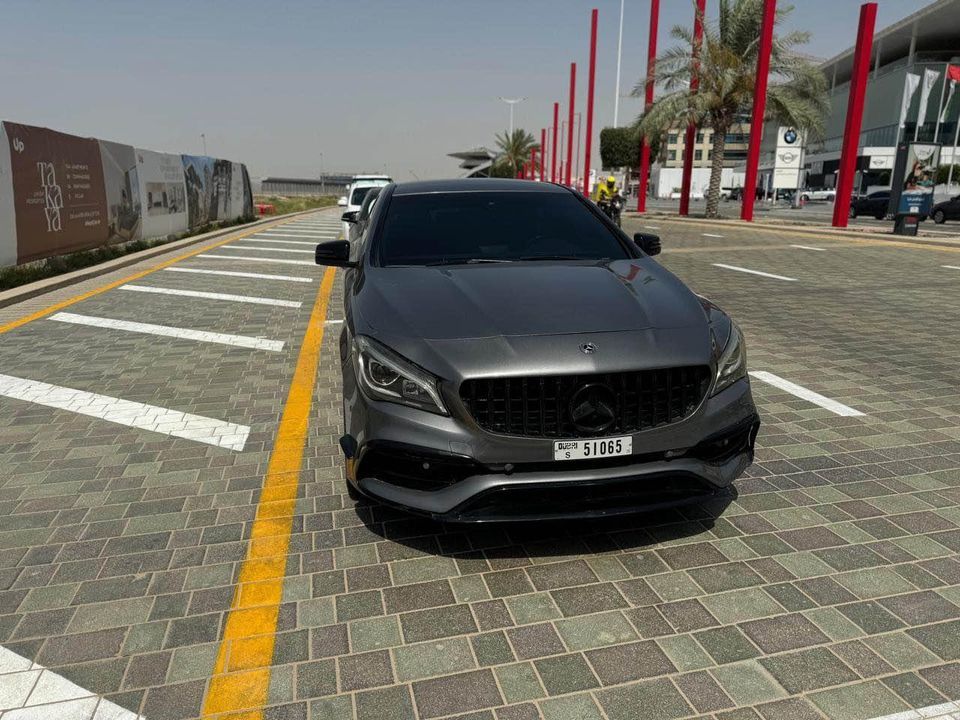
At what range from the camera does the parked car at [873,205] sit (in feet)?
107

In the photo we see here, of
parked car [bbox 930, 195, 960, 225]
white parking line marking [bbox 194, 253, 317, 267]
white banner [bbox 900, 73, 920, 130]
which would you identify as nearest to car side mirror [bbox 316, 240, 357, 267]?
white parking line marking [bbox 194, 253, 317, 267]

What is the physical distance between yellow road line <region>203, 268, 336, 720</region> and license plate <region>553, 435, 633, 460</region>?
127cm

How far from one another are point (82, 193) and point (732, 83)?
22158 millimetres

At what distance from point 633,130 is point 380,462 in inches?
1149

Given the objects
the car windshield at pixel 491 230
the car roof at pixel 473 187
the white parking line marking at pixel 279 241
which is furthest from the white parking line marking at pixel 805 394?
the white parking line marking at pixel 279 241

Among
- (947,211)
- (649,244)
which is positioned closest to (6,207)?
(649,244)

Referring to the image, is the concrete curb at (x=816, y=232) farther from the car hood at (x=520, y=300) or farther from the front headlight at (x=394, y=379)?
Answer: the front headlight at (x=394, y=379)

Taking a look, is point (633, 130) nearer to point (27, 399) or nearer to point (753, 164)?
point (753, 164)

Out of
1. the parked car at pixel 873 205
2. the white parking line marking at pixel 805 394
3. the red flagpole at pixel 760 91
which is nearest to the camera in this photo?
the white parking line marking at pixel 805 394

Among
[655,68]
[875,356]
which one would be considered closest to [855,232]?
[655,68]

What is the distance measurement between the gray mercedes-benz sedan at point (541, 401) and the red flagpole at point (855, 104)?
21655 millimetres

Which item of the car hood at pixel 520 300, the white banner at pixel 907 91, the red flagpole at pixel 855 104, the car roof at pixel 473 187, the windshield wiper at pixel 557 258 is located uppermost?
the white banner at pixel 907 91

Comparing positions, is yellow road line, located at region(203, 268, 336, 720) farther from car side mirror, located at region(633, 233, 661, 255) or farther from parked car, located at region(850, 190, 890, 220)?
parked car, located at region(850, 190, 890, 220)

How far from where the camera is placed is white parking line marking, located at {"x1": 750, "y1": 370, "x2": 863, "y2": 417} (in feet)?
16.5
